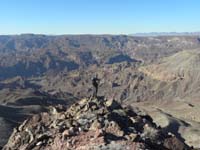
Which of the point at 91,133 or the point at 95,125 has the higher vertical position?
the point at 91,133

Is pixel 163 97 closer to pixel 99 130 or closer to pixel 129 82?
pixel 129 82

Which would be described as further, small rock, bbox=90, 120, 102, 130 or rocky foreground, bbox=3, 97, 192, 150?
small rock, bbox=90, 120, 102, 130

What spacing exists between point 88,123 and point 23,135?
5.12 m

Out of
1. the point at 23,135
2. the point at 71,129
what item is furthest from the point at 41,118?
the point at 71,129

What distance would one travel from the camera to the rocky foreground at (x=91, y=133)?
864 inches

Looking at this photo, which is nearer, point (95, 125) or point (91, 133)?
point (91, 133)

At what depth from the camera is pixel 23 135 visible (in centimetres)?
2917

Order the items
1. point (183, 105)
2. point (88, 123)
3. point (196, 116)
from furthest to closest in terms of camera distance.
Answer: point (183, 105)
point (196, 116)
point (88, 123)

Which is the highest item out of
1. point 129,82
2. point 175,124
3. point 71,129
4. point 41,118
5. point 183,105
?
point 71,129

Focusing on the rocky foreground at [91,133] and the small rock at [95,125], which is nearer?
the rocky foreground at [91,133]

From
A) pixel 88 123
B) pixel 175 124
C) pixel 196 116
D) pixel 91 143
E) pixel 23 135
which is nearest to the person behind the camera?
pixel 91 143

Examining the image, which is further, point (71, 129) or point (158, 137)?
point (158, 137)

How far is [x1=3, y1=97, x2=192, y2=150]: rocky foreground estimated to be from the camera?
21953 millimetres

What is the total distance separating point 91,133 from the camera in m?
23.1
